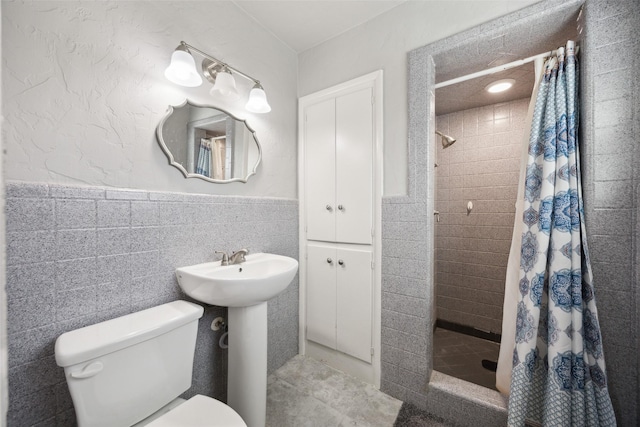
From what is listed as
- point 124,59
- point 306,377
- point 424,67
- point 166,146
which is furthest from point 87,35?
point 306,377

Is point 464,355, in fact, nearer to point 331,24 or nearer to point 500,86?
point 500,86

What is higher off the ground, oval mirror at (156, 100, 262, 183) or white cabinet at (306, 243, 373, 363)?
oval mirror at (156, 100, 262, 183)

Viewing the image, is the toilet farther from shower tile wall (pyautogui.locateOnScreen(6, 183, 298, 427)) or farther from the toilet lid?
shower tile wall (pyautogui.locateOnScreen(6, 183, 298, 427))

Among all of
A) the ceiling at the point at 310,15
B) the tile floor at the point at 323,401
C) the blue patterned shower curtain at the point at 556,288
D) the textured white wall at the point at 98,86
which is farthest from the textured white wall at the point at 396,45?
the tile floor at the point at 323,401

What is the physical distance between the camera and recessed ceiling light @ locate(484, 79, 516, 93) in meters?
2.06

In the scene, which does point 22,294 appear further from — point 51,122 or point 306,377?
point 306,377

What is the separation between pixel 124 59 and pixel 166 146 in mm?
405

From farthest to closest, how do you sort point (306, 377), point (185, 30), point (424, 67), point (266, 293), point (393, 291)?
point (306, 377) < point (393, 291) < point (424, 67) < point (185, 30) < point (266, 293)

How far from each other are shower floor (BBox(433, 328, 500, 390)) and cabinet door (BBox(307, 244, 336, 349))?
0.86 meters

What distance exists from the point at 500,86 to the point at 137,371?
9.28ft

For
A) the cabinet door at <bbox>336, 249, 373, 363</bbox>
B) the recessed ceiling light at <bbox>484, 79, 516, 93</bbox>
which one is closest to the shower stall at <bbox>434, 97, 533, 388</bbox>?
the recessed ceiling light at <bbox>484, 79, 516, 93</bbox>

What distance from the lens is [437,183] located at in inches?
112

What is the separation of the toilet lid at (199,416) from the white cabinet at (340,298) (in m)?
0.98

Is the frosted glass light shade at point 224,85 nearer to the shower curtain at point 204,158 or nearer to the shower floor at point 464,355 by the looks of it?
the shower curtain at point 204,158
